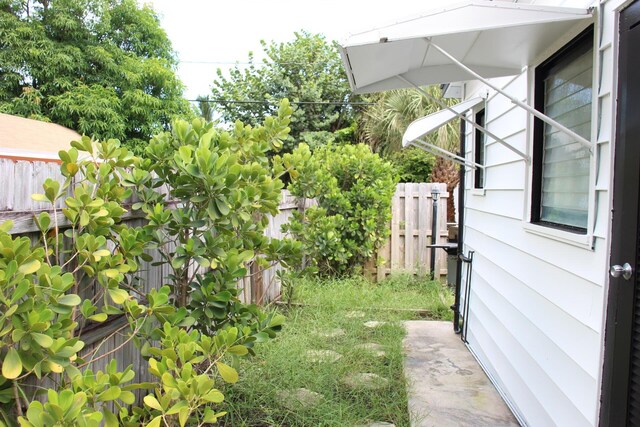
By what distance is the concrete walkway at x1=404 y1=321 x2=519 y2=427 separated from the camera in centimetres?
283

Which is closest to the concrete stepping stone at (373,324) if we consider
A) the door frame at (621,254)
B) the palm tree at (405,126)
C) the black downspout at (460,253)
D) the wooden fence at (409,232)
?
the black downspout at (460,253)

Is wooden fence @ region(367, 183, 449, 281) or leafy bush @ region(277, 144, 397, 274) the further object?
wooden fence @ region(367, 183, 449, 281)

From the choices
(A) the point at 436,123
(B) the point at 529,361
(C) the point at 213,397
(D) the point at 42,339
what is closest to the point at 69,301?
(D) the point at 42,339

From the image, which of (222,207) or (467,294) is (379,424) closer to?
(222,207)

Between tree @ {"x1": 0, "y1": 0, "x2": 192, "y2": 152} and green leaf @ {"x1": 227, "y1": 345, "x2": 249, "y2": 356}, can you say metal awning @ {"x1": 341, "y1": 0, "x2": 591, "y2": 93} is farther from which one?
tree @ {"x1": 0, "y1": 0, "x2": 192, "y2": 152}

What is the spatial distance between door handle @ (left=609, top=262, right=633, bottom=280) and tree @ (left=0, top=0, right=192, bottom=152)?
424 inches

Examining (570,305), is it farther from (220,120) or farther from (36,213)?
(220,120)

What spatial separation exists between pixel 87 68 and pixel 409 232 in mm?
9410

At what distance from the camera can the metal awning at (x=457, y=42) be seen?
2.00 m

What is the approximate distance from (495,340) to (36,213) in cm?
315

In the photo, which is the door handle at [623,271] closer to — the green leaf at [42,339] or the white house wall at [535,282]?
the white house wall at [535,282]

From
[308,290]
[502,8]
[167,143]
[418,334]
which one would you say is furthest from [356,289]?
[502,8]

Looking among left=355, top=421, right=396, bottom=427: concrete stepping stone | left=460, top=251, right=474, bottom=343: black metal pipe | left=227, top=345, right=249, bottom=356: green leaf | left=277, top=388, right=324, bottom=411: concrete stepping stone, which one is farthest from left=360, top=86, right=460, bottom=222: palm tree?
left=227, top=345, right=249, bottom=356: green leaf

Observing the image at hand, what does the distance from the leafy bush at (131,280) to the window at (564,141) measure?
1.56 m
